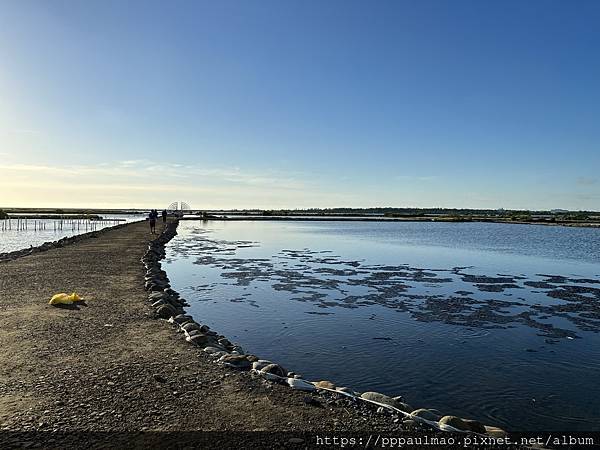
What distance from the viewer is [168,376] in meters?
8.11

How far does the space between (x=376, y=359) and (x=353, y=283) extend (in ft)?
38.0

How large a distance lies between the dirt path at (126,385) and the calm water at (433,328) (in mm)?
2327

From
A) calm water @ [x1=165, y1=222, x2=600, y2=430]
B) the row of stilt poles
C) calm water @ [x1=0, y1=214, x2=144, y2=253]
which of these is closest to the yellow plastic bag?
calm water @ [x1=165, y1=222, x2=600, y2=430]

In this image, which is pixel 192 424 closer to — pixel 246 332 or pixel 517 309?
pixel 246 332

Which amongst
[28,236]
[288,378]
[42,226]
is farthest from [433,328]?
[42,226]

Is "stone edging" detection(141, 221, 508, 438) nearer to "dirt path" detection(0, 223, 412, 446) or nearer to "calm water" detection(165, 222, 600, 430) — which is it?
"dirt path" detection(0, 223, 412, 446)

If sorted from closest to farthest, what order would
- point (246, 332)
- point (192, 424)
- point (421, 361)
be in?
point (192, 424) → point (421, 361) → point (246, 332)

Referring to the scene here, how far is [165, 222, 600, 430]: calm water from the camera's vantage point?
8.83m

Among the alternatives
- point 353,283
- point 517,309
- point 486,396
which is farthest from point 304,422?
point 353,283

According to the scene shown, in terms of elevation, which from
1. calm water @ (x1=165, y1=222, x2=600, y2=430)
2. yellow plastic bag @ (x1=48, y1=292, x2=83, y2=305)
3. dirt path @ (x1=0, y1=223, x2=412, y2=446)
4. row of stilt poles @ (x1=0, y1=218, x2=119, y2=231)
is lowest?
row of stilt poles @ (x1=0, y1=218, x2=119, y2=231)

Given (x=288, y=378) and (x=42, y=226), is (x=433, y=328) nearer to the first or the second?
(x=288, y=378)

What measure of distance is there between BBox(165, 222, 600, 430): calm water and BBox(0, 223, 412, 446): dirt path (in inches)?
91.6

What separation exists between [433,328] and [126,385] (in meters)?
9.53

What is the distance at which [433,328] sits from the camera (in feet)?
45.3
